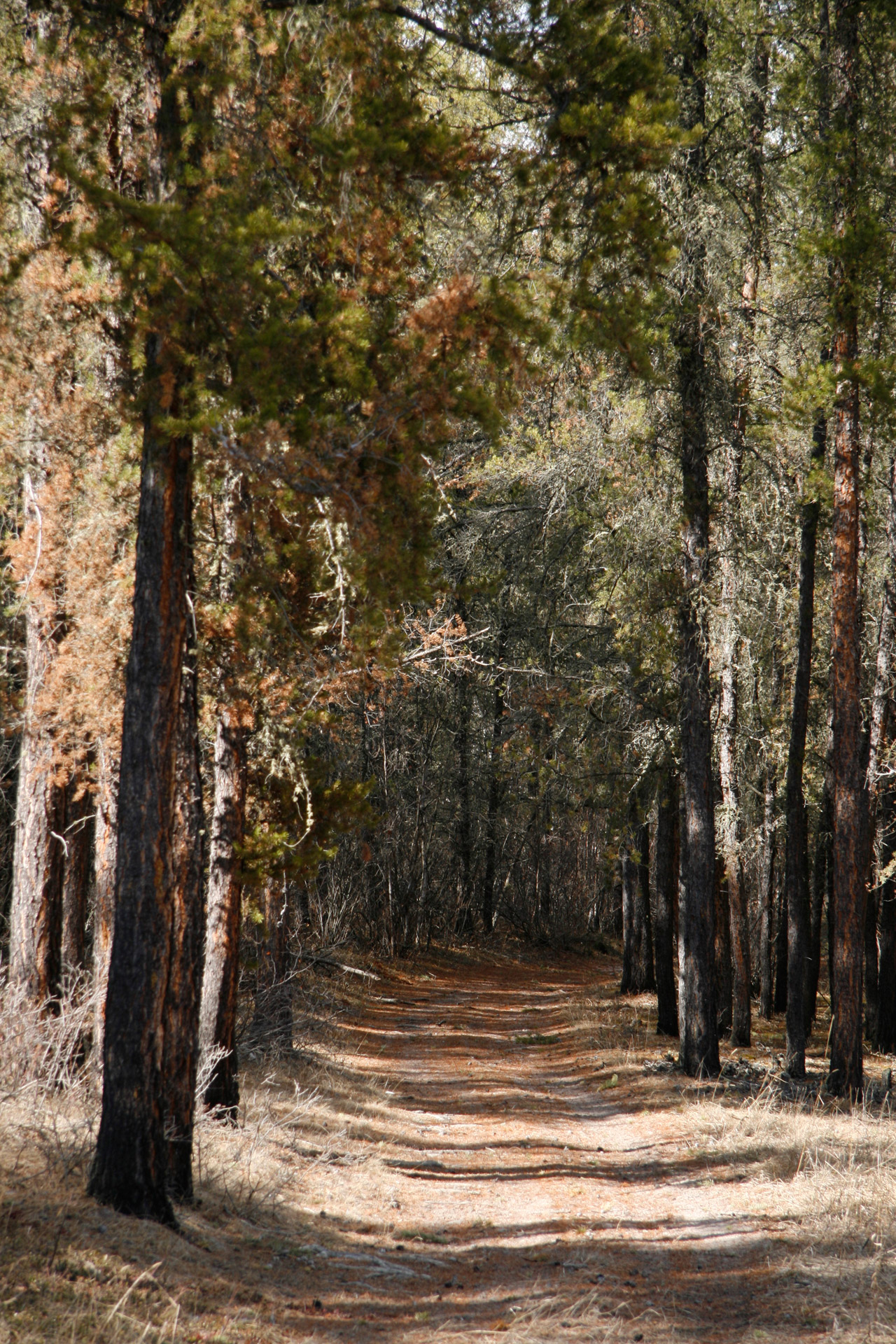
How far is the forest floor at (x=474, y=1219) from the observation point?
4.91 m

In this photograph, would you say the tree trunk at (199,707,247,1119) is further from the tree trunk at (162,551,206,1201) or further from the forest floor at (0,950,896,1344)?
the tree trunk at (162,551,206,1201)

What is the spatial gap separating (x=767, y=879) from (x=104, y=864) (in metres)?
12.2

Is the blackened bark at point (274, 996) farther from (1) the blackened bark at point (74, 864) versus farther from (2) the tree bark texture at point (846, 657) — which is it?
(2) the tree bark texture at point (846, 657)

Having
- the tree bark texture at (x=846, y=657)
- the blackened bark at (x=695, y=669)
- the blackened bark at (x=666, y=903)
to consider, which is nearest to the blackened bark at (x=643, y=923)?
the blackened bark at (x=666, y=903)

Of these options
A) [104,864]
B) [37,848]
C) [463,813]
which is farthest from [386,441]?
[463,813]

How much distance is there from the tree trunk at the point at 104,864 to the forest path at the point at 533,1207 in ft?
7.39

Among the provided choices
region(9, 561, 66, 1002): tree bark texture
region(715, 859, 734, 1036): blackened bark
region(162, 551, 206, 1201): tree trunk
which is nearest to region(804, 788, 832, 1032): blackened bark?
region(715, 859, 734, 1036): blackened bark

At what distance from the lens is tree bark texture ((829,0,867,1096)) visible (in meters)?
10.7

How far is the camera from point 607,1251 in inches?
253

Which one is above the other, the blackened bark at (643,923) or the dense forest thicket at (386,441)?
the dense forest thicket at (386,441)

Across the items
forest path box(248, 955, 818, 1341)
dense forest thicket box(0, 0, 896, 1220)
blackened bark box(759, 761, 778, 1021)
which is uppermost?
dense forest thicket box(0, 0, 896, 1220)

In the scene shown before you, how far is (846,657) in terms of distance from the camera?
1090 centimetres

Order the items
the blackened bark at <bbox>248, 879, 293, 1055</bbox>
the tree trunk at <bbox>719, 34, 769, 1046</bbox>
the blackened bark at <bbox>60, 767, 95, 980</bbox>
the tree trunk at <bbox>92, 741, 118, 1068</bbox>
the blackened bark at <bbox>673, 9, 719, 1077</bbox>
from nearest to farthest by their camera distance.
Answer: the tree trunk at <bbox>92, 741, 118, 1068</bbox> < the blackened bark at <bbox>60, 767, 95, 980</bbox> < the tree trunk at <bbox>719, 34, 769, 1046</bbox> < the blackened bark at <bbox>248, 879, 293, 1055</bbox> < the blackened bark at <bbox>673, 9, 719, 1077</bbox>

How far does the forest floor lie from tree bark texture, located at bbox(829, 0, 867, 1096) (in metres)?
1.03
